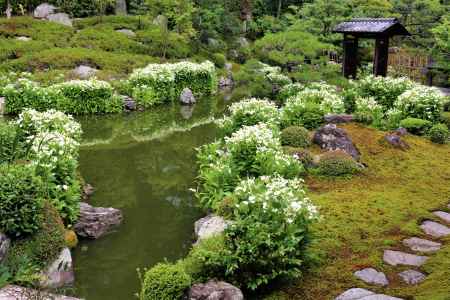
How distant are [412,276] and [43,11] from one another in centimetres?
3443

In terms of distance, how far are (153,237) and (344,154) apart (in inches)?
215

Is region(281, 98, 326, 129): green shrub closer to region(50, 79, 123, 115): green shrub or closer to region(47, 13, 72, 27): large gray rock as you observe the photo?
region(50, 79, 123, 115): green shrub

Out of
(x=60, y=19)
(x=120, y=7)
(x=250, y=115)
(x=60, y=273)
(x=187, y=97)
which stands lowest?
A: (x=187, y=97)

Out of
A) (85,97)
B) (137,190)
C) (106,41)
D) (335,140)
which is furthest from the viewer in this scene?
(106,41)

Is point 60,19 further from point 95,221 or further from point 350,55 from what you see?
point 95,221

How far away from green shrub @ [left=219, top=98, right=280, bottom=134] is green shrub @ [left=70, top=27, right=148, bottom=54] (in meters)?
18.1

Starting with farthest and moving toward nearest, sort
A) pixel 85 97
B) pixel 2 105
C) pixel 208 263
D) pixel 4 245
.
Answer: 1. pixel 85 97
2. pixel 2 105
3. pixel 4 245
4. pixel 208 263

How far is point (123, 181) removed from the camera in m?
13.2

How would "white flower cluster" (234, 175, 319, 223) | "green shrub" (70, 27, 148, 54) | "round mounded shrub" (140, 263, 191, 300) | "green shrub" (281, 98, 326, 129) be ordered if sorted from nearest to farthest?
1. "round mounded shrub" (140, 263, 191, 300)
2. "white flower cluster" (234, 175, 319, 223)
3. "green shrub" (281, 98, 326, 129)
4. "green shrub" (70, 27, 148, 54)

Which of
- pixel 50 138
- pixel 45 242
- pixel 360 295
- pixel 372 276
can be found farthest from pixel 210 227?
pixel 50 138

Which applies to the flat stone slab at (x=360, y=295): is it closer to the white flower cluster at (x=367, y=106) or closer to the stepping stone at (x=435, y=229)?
the stepping stone at (x=435, y=229)

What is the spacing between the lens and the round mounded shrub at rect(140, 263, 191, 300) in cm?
680

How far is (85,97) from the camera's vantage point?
21.9 metres

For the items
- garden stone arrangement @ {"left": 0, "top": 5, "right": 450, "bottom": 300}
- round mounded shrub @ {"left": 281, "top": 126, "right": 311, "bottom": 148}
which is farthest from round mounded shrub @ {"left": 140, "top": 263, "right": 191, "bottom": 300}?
round mounded shrub @ {"left": 281, "top": 126, "right": 311, "bottom": 148}
